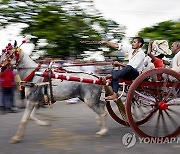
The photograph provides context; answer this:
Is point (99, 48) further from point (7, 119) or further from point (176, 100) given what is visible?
point (176, 100)

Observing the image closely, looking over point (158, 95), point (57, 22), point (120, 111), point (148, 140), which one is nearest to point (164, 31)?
point (57, 22)

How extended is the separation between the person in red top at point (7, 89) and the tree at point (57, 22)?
757 centimetres

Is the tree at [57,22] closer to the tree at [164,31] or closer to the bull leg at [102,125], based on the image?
the tree at [164,31]

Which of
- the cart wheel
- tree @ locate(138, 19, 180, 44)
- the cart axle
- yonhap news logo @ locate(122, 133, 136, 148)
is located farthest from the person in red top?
tree @ locate(138, 19, 180, 44)

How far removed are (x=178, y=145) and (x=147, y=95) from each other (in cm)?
106

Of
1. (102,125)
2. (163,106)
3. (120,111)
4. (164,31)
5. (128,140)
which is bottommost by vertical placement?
(128,140)

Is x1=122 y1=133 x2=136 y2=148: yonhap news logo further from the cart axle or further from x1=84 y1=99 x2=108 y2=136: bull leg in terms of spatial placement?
the cart axle

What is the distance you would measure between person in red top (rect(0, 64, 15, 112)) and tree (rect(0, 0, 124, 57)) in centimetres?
757

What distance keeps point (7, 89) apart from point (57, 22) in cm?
881

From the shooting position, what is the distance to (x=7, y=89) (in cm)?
1030

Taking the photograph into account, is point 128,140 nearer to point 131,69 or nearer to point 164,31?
point 131,69

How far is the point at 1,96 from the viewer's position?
10.4 m

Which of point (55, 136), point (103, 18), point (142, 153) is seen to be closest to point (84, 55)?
point (103, 18)

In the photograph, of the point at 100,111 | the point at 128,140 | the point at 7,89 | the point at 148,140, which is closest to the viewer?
the point at 148,140
